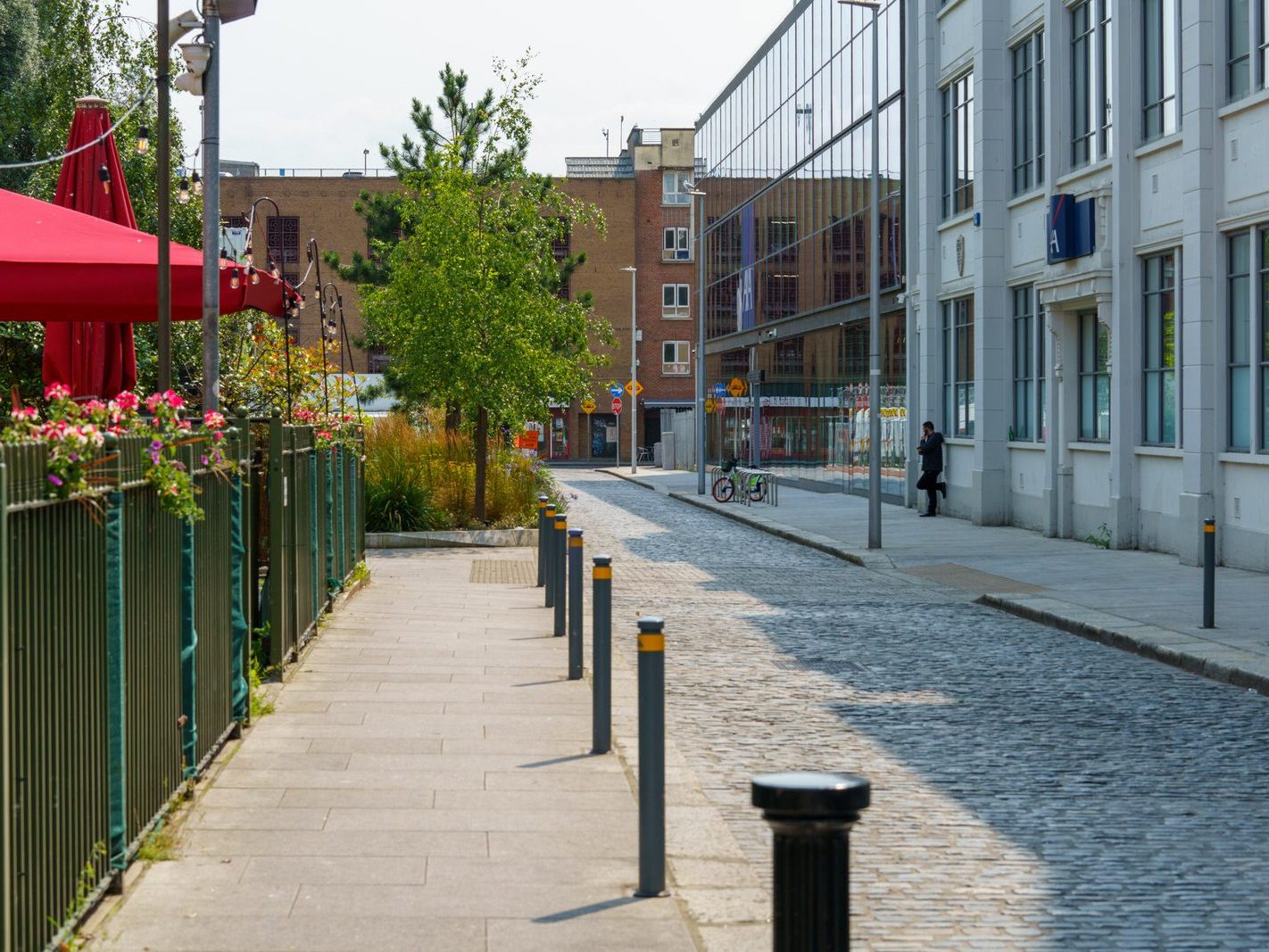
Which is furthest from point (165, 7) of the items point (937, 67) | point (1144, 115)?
point (937, 67)

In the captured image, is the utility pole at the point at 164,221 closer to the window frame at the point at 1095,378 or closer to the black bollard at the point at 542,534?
the black bollard at the point at 542,534

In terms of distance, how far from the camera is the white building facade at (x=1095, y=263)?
19812mm

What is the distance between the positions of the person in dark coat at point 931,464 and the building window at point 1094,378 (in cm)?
553

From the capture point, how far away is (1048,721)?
31.9ft

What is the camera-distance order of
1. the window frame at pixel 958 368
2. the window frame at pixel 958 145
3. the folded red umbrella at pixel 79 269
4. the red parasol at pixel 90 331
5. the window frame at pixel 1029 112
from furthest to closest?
the window frame at pixel 958 368 → the window frame at pixel 958 145 → the window frame at pixel 1029 112 → the red parasol at pixel 90 331 → the folded red umbrella at pixel 79 269

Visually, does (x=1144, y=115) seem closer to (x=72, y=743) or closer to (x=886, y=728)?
(x=886, y=728)

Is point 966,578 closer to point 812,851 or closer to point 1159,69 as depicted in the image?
point 1159,69

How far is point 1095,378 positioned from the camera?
25.0 m

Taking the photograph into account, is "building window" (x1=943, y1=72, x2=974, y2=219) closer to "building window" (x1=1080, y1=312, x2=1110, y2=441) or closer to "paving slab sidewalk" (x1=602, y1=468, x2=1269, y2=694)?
"building window" (x1=1080, y1=312, x2=1110, y2=441)

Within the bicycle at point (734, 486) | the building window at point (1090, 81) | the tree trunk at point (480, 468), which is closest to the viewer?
the building window at point (1090, 81)

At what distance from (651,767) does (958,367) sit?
2660 cm

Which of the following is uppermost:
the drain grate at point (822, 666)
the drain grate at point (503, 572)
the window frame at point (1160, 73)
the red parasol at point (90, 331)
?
the window frame at point (1160, 73)

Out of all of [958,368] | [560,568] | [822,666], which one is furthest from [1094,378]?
[822,666]

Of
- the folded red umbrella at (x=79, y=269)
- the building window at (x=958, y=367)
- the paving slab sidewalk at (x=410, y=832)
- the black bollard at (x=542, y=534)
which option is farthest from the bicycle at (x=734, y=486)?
the folded red umbrella at (x=79, y=269)
